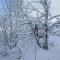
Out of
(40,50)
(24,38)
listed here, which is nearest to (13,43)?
(24,38)

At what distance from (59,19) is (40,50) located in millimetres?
459

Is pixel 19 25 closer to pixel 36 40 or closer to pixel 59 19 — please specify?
pixel 36 40

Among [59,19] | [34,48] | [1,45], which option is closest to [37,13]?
[59,19]

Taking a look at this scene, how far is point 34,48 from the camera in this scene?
2416mm

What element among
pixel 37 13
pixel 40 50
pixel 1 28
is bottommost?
pixel 40 50

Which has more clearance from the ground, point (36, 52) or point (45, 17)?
point (45, 17)

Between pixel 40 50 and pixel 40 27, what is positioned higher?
pixel 40 27

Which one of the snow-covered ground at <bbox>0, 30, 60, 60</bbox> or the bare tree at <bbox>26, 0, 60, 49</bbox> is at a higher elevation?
the bare tree at <bbox>26, 0, 60, 49</bbox>

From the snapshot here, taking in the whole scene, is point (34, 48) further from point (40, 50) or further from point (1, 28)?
point (1, 28)

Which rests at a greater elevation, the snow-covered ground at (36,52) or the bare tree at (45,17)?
the bare tree at (45,17)

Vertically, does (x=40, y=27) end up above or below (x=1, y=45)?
above

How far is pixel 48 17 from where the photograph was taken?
238cm

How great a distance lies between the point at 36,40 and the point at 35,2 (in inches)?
19.0

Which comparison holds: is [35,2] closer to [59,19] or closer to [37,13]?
[37,13]
